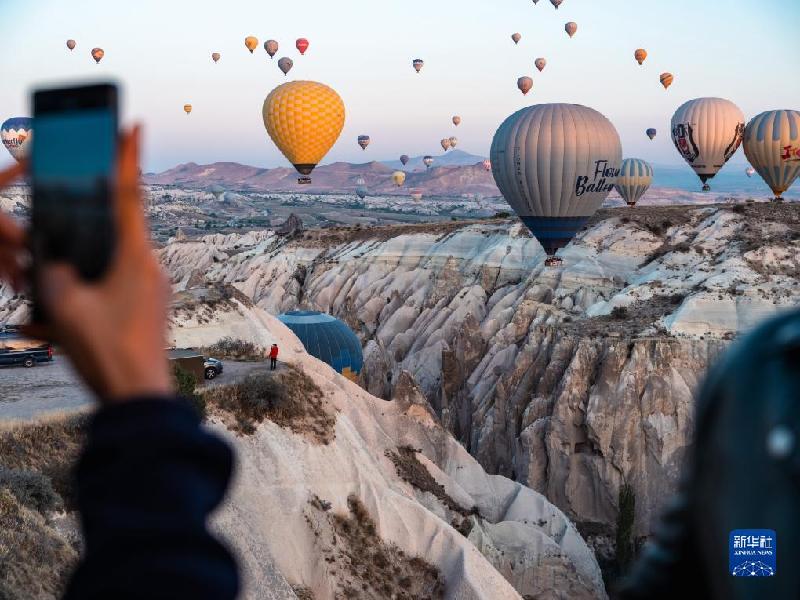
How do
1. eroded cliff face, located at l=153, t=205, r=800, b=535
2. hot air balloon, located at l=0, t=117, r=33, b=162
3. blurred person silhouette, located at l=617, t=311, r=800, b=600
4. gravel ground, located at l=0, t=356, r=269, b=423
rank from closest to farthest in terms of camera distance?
blurred person silhouette, located at l=617, t=311, r=800, b=600 < gravel ground, located at l=0, t=356, r=269, b=423 < eroded cliff face, located at l=153, t=205, r=800, b=535 < hot air balloon, located at l=0, t=117, r=33, b=162

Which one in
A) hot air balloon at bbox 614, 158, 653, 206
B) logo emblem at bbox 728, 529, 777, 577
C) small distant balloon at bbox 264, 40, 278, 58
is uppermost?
small distant balloon at bbox 264, 40, 278, 58

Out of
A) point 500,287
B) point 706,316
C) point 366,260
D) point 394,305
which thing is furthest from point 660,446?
point 366,260

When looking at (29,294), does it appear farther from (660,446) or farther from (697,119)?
(697,119)

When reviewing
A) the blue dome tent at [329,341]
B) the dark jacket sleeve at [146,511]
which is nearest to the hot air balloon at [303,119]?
the blue dome tent at [329,341]

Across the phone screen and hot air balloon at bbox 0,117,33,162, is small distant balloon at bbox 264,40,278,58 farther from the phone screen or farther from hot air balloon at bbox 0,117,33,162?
the phone screen

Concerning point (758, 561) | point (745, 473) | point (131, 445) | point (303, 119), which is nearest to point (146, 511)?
point (131, 445)

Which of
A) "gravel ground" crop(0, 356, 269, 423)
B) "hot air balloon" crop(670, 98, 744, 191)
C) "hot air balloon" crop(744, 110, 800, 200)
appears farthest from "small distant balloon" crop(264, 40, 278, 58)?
"gravel ground" crop(0, 356, 269, 423)

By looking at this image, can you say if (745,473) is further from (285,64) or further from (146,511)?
(285,64)
